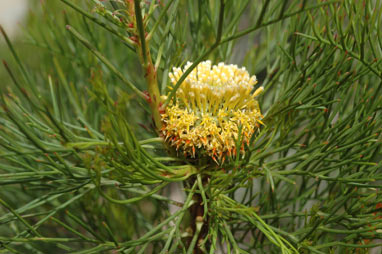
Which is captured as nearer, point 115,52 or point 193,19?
point 193,19

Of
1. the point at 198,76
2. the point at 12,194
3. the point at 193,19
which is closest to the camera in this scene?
the point at 198,76

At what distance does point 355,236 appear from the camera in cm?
49

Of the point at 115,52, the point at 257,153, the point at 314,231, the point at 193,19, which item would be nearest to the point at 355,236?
the point at 314,231

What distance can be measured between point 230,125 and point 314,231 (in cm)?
16

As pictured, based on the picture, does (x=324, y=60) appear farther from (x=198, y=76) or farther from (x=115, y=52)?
(x=115, y=52)

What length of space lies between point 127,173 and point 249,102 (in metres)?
0.19

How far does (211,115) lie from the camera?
0.51 metres

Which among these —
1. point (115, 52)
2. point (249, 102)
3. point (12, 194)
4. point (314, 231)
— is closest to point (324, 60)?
point (249, 102)

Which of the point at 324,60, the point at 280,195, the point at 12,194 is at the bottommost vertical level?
the point at 12,194

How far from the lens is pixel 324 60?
51 cm

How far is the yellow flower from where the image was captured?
488 mm

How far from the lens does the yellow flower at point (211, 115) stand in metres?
0.49

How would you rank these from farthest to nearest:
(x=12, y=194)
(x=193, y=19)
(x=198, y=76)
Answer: (x=12, y=194) → (x=193, y=19) → (x=198, y=76)

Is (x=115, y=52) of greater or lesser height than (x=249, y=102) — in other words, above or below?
above
